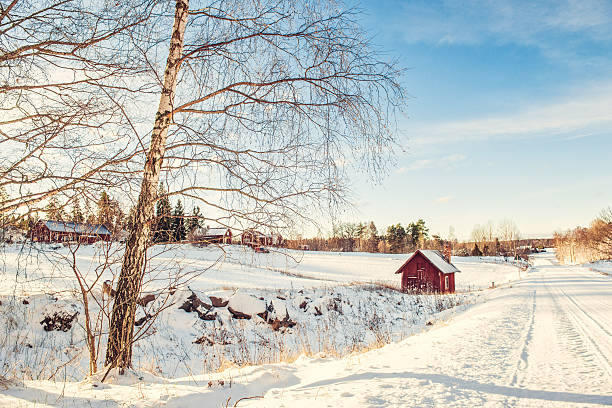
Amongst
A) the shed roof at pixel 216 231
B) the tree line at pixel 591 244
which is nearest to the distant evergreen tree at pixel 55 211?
the shed roof at pixel 216 231

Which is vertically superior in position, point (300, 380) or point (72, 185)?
point (72, 185)

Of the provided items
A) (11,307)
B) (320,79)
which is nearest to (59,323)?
(11,307)

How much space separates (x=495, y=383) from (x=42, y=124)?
6068mm

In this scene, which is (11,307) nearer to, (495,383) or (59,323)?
(59,323)

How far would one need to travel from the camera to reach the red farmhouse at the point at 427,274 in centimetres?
3039

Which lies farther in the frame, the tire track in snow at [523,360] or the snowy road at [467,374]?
the tire track in snow at [523,360]

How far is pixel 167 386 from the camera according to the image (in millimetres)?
4066

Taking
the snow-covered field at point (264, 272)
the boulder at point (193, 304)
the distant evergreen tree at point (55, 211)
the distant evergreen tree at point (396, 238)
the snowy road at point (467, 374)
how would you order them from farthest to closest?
the distant evergreen tree at point (396, 238), the boulder at point (193, 304), the snow-covered field at point (264, 272), the distant evergreen tree at point (55, 211), the snowy road at point (467, 374)

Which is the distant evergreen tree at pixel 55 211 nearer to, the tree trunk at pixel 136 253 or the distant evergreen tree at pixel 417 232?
the tree trunk at pixel 136 253

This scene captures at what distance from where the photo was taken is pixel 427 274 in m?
31.0

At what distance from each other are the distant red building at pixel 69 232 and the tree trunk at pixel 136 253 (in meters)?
0.41

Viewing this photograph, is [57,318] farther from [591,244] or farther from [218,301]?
[591,244]

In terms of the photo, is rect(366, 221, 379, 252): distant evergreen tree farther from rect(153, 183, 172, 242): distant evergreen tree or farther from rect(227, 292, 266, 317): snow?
rect(153, 183, 172, 242): distant evergreen tree

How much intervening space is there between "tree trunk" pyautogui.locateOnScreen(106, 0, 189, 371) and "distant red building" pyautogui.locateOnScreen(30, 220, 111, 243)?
0.41 meters
